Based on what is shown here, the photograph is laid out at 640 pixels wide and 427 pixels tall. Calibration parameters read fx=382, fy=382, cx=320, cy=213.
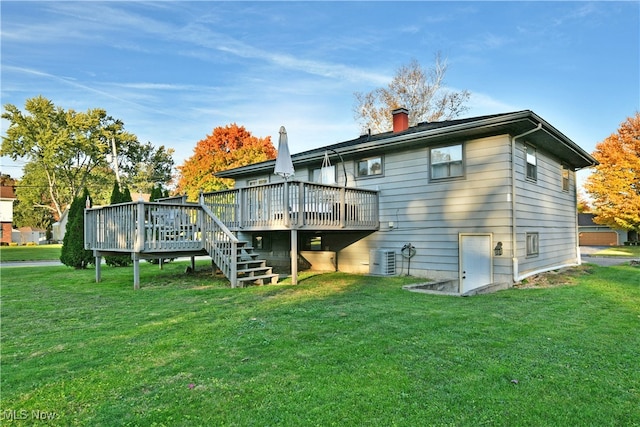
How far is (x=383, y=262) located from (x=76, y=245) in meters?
11.3

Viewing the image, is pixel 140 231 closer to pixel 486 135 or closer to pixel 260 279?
pixel 260 279

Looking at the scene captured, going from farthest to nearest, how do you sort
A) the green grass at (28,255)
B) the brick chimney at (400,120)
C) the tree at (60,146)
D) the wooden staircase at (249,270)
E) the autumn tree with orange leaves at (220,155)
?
the tree at (60,146) → the autumn tree with orange leaves at (220,155) → the green grass at (28,255) → the brick chimney at (400,120) → the wooden staircase at (249,270)

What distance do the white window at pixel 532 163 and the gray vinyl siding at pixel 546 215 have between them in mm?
200

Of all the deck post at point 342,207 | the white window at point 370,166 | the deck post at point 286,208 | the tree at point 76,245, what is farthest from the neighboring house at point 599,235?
the tree at point 76,245

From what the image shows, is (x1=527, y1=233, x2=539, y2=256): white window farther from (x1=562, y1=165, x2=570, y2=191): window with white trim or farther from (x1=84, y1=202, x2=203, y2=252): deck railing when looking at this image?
(x1=84, y1=202, x2=203, y2=252): deck railing

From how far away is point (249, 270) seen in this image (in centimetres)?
902

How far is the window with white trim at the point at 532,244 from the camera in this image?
1005 cm

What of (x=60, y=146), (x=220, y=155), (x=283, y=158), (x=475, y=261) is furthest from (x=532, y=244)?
(x=60, y=146)

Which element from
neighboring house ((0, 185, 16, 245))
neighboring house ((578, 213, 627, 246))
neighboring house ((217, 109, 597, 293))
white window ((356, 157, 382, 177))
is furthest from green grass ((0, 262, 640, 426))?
neighboring house ((0, 185, 16, 245))

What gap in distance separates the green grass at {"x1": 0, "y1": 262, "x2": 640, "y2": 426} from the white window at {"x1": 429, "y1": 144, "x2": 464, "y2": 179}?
3951 mm

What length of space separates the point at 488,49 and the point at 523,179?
918 cm

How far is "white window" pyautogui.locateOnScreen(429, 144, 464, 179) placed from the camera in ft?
32.4

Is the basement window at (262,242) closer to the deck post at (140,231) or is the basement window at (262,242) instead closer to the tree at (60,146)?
the deck post at (140,231)

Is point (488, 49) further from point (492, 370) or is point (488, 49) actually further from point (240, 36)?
point (492, 370)
